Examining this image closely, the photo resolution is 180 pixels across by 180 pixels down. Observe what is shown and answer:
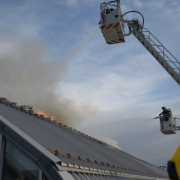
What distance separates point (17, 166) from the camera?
38.7 ft

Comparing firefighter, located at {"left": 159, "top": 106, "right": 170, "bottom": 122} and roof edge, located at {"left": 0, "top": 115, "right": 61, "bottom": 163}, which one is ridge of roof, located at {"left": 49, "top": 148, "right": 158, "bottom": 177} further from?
firefighter, located at {"left": 159, "top": 106, "right": 170, "bottom": 122}

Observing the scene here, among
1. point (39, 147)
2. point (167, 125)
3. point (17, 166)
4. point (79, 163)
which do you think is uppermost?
point (167, 125)

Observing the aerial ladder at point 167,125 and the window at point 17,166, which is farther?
the aerial ladder at point 167,125

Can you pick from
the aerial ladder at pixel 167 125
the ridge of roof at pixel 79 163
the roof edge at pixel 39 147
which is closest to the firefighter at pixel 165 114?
the aerial ladder at pixel 167 125

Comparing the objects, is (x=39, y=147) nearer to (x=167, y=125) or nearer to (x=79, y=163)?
(x=79, y=163)

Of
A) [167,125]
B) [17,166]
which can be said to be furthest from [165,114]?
[17,166]

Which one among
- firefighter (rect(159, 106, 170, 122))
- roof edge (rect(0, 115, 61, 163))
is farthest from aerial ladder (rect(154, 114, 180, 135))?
roof edge (rect(0, 115, 61, 163))

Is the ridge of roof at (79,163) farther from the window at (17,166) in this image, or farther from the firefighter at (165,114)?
the firefighter at (165,114)

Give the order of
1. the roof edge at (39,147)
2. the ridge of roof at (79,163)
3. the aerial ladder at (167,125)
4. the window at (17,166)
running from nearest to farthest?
the roof edge at (39,147) → the window at (17,166) → the ridge of roof at (79,163) → the aerial ladder at (167,125)

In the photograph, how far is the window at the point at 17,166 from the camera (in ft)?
37.7

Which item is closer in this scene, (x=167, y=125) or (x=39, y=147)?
(x=39, y=147)

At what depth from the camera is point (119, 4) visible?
856 inches

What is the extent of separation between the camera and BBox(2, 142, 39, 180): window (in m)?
11.5

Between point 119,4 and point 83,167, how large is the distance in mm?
13282
